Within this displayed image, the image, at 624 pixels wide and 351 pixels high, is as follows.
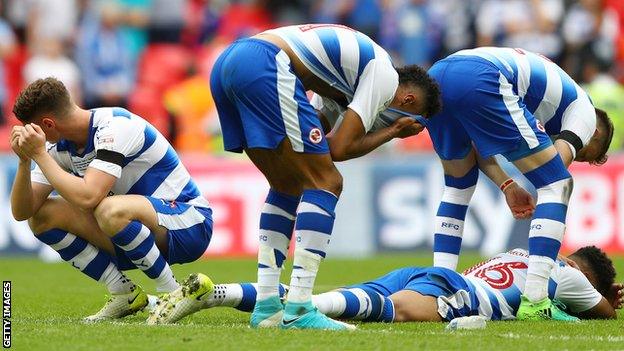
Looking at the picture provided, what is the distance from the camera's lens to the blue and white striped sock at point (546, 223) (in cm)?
855

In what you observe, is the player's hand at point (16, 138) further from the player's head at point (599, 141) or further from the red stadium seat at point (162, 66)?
the red stadium seat at point (162, 66)

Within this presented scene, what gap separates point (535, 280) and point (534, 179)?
731mm

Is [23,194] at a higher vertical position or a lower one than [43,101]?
lower

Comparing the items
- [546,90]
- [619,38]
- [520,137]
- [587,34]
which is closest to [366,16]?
[587,34]

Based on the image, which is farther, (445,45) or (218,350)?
(445,45)

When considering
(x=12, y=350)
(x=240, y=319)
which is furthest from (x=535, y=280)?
(x=12, y=350)

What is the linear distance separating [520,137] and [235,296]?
2196 mm

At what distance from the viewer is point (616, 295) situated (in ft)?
29.4

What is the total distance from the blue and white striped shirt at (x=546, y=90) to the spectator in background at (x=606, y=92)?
358 inches

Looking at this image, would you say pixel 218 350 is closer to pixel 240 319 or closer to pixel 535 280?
pixel 240 319

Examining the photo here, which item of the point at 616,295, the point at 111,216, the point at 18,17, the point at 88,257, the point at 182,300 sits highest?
the point at 18,17

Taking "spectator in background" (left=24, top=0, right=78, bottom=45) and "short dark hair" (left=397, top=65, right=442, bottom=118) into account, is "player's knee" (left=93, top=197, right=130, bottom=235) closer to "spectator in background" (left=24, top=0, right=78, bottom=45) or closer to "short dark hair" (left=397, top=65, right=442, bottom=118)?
"short dark hair" (left=397, top=65, right=442, bottom=118)

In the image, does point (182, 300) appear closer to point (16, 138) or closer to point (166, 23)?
point (16, 138)

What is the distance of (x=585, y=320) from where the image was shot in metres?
8.65
